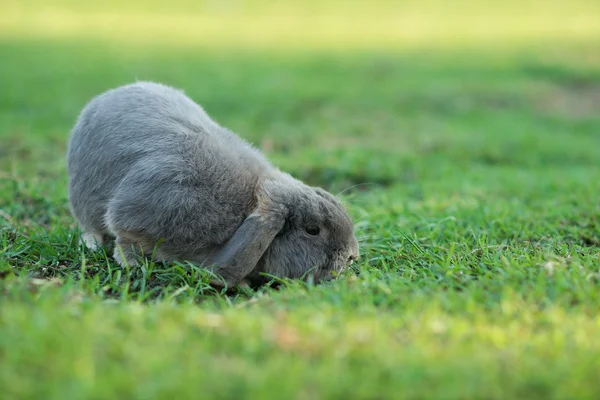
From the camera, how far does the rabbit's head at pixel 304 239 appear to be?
12.0 feet

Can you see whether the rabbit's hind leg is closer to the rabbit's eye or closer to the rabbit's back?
the rabbit's back

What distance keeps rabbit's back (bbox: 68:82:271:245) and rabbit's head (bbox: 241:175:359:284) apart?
9.4 inches

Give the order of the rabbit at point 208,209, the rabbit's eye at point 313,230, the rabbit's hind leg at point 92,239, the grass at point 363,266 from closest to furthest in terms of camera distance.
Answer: the grass at point 363,266 < the rabbit at point 208,209 < the rabbit's eye at point 313,230 < the rabbit's hind leg at point 92,239

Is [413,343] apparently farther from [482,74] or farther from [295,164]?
[482,74]

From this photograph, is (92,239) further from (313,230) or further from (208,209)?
(313,230)

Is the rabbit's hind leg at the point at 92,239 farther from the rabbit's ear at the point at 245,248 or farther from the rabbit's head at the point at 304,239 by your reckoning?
the rabbit's head at the point at 304,239

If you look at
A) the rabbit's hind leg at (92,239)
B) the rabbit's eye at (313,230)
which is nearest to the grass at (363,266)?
the rabbit's hind leg at (92,239)

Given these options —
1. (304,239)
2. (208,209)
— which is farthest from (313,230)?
(208,209)

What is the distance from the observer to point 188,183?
12.1 feet

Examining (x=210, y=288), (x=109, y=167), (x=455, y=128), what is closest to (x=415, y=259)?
(x=210, y=288)

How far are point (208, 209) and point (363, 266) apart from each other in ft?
3.15

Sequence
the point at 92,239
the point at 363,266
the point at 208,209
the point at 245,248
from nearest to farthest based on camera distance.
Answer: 1. the point at 245,248
2. the point at 208,209
3. the point at 363,266
4. the point at 92,239

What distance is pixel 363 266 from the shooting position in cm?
387

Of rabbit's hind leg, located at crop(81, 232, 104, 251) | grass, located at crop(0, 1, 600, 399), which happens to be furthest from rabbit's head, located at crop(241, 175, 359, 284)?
rabbit's hind leg, located at crop(81, 232, 104, 251)
